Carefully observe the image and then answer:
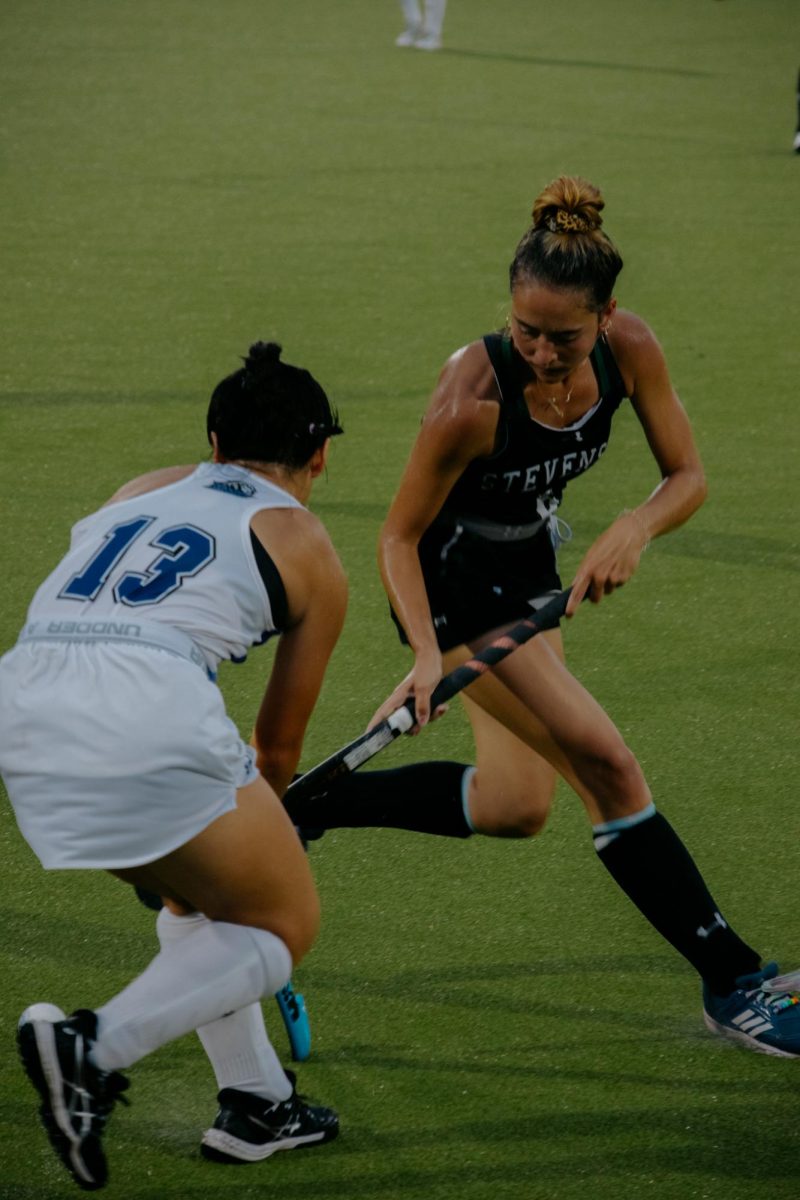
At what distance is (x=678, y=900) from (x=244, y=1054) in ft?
2.97

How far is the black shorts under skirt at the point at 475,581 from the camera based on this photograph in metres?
3.52

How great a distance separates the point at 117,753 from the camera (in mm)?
2543

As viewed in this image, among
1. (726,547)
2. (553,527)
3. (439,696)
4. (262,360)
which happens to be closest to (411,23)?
(726,547)

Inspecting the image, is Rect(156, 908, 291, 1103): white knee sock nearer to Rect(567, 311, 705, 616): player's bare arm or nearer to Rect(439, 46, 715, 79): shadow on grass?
Rect(567, 311, 705, 616): player's bare arm

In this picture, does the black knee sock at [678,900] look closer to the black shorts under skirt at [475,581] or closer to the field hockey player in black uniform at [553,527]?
the field hockey player in black uniform at [553,527]

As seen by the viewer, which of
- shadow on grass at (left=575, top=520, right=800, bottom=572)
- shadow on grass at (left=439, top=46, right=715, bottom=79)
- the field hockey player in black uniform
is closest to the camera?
the field hockey player in black uniform

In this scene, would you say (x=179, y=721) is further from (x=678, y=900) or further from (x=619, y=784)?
(x=678, y=900)

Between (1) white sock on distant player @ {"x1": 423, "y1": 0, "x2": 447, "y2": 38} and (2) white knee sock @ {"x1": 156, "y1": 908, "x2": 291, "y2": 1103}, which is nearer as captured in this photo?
(2) white knee sock @ {"x1": 156, "y1": 908, "x2": 291, "y2": 1103}

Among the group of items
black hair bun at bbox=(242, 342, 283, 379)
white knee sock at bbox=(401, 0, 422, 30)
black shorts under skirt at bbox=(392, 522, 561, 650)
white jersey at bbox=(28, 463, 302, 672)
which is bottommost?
black shorts under skirt at bbox=(392, 522, 561, 650)

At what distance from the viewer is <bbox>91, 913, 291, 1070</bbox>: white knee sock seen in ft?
8.77

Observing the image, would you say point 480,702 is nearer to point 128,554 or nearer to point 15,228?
point 128,554

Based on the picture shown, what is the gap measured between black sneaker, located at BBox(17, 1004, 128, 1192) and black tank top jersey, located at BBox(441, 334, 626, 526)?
1.36 metres

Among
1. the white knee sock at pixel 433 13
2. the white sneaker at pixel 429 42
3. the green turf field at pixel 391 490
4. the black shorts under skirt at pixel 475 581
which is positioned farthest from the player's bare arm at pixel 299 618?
the white sneaker at pixel 429 42

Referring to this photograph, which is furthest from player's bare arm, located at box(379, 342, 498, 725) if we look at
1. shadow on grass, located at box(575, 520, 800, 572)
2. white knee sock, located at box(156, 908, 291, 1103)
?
shadow on grass, located at box(575, 520, 800, 572)
